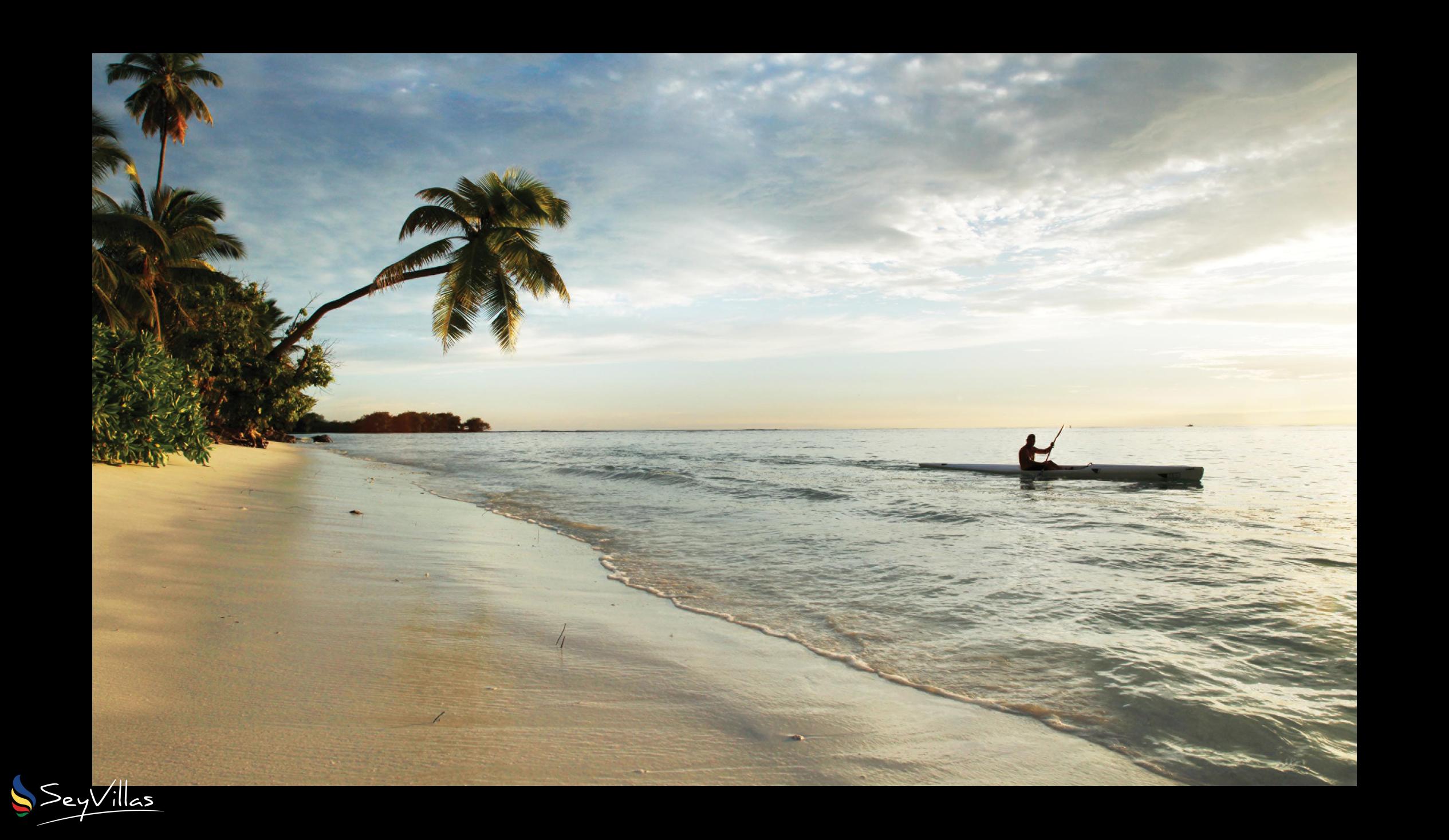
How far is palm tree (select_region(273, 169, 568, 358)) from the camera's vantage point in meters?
16.4

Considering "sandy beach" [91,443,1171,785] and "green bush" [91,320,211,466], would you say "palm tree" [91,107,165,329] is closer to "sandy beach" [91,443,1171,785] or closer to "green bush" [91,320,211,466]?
"green bush" [91,320,211,466]

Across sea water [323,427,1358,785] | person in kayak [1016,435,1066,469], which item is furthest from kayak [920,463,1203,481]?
sea water [323,427,1358,785]

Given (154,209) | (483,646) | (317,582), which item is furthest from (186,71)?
(483,646)

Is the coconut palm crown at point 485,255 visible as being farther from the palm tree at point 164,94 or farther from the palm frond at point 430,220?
the palm tree at point 164,94

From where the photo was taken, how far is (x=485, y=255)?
648 inches

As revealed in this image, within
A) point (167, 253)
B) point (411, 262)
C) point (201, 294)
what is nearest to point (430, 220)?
point (411, 262)

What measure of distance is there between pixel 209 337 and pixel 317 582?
2380 centimetres

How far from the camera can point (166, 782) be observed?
192 cm

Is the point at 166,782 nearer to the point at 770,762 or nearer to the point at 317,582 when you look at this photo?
the point at 770,762
